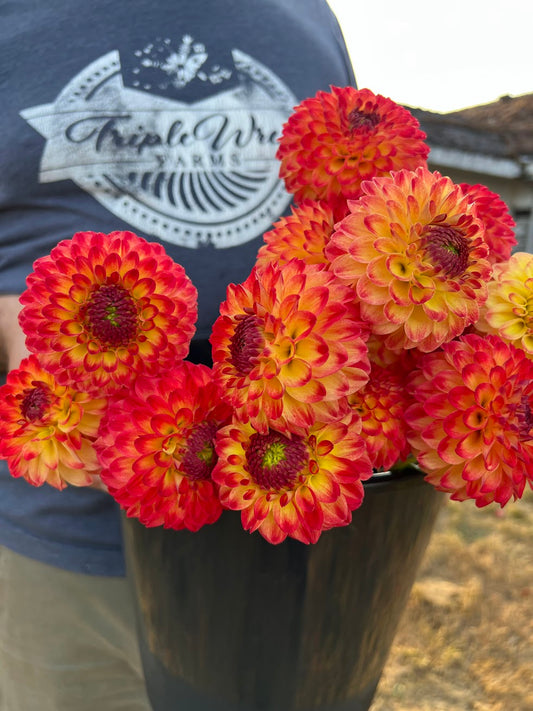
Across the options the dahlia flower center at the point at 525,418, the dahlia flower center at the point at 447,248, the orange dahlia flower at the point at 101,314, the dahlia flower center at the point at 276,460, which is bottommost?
the dahlia flower center at the point at 276,460

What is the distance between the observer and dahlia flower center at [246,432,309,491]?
12.4 inches

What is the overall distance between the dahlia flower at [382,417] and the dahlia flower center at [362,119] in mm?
195

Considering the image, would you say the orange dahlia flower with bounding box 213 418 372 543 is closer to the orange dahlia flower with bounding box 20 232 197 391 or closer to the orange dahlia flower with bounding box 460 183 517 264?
the orange dahlia flower with bounding box 20 232 197 391

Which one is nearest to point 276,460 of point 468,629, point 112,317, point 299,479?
point 299,479

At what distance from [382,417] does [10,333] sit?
600 millimetres

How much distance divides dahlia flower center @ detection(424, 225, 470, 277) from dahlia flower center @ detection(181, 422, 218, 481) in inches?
6.4

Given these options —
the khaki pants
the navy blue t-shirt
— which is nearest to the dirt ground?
the khaki pants

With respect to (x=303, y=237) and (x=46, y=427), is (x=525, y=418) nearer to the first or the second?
(x=303, y=237)

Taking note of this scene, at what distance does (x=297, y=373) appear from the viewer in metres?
0.29

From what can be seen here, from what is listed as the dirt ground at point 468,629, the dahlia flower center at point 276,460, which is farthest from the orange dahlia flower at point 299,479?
the dirt ground at point 468,629

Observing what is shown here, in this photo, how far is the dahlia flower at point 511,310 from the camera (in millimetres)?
360

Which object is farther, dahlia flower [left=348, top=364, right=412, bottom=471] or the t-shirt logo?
the t-shirt logo

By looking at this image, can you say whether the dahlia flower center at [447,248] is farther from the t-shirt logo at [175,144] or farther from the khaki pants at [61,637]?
the khaki pants at [61,637]

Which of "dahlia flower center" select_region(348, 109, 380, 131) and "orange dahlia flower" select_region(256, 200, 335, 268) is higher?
"dahlia flower center" select_region(348, 109, 380, 131)
